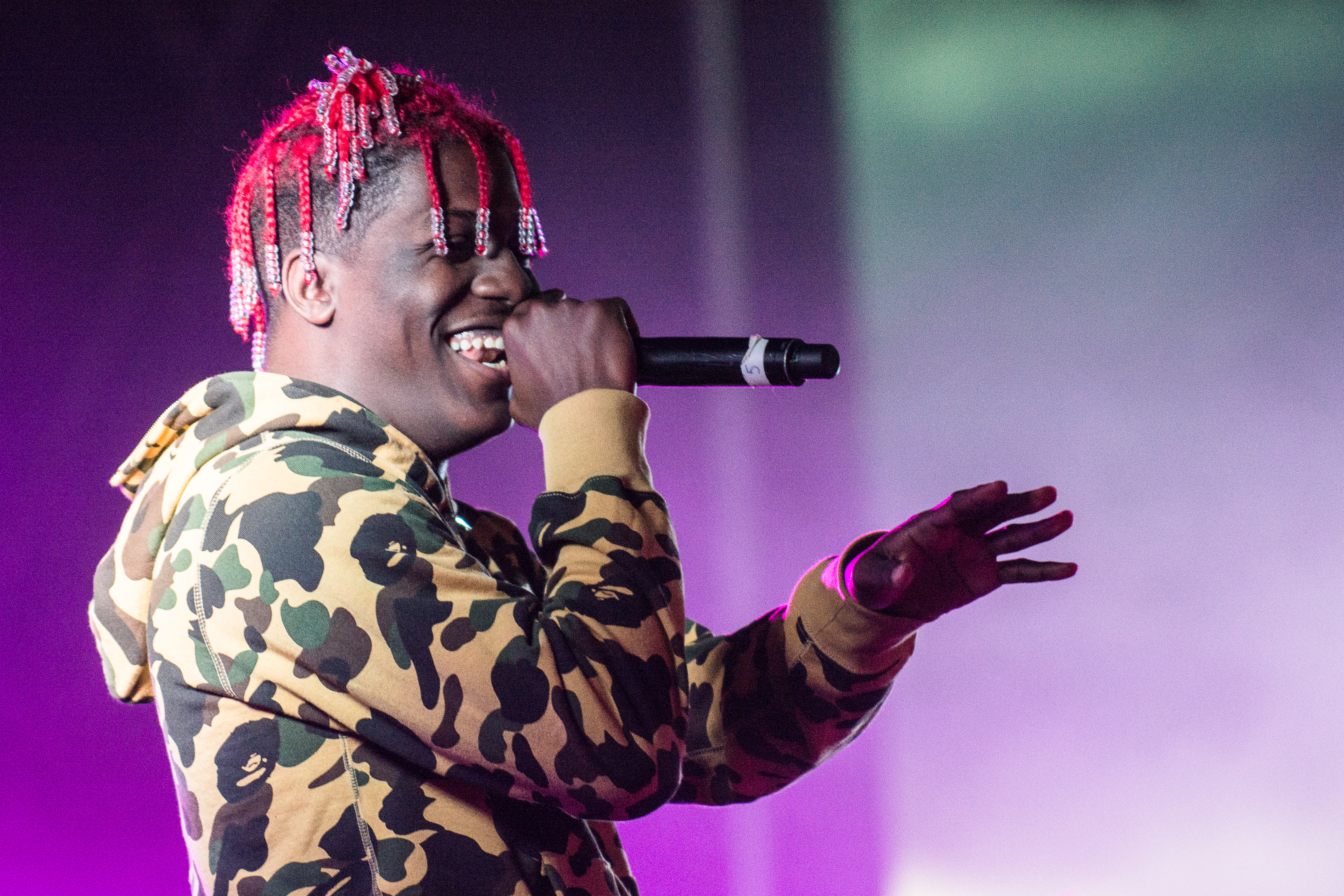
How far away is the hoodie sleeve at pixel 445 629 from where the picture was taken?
72 cm

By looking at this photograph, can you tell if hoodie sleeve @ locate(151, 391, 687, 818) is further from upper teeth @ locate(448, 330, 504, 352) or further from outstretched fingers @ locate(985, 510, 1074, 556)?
outstretched fingers @ locate(985, 510, 1074, 556)

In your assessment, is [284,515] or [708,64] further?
[708,64]

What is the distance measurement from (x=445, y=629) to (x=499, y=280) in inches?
14.2

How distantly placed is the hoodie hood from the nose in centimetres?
15

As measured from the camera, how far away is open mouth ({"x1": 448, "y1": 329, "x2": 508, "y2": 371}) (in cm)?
98

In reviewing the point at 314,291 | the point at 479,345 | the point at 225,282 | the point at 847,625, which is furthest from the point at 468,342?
the point at 225,282

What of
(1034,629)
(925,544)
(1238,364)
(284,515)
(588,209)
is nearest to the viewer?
(284,515)

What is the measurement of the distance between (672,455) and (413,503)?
1.50 meters

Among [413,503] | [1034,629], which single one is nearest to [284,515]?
[413,503]

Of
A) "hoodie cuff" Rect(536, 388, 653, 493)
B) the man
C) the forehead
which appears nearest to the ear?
the man

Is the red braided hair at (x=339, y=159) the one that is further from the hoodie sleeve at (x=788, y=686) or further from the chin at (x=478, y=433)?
the hoodie sleeve at (x=788, y=686)

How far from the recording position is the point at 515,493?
2244 millimetres

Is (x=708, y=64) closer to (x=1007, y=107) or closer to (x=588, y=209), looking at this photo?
(x=588, y=209)

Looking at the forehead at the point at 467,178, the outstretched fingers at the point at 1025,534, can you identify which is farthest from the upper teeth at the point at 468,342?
the outstretched fingers at the point at 1025,534
